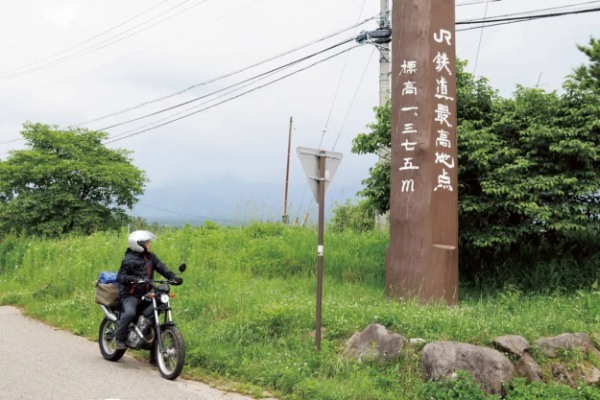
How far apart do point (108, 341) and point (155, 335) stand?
1067 millimetres

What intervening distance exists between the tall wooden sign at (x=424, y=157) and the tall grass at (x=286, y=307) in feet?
1.96

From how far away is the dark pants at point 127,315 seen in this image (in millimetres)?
7207

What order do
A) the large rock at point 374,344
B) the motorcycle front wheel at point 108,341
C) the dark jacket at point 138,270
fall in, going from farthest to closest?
the motorcycle front wheel at point 108,341, the dark jacket at point 138,270, the large rock at point 374,344

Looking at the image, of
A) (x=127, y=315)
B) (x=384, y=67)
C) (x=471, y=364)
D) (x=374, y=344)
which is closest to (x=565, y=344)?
(x=471, y=364)

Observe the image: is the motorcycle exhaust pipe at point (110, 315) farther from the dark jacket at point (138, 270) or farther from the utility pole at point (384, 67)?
the utility pole at point (384, 67)

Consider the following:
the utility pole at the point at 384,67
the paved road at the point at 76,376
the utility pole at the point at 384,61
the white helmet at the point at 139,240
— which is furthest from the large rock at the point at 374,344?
the utility pole at the point at 384,61

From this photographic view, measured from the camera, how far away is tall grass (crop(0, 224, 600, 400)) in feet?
Answer: 21.3

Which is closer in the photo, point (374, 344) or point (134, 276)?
point (374, 344)

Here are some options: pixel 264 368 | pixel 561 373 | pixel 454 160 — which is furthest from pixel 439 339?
pixel 454 160

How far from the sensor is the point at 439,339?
6750 mm

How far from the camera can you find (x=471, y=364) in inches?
242

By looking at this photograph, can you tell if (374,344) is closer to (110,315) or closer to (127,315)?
(127,315)

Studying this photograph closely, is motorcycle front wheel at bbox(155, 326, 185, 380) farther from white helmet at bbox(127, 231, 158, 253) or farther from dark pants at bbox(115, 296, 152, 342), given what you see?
white helmet at bbox(127, 231, 158, 253)

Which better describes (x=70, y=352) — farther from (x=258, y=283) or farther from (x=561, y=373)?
(x=561, y=373)
